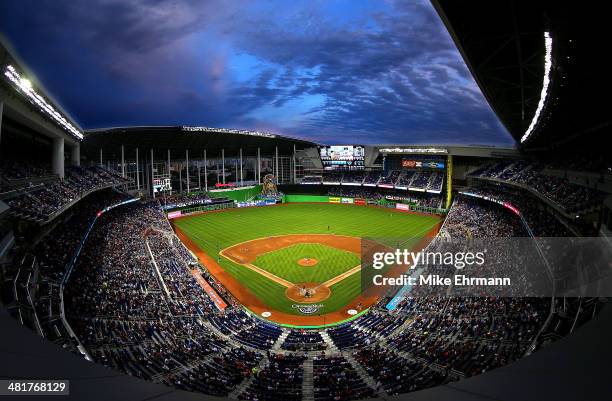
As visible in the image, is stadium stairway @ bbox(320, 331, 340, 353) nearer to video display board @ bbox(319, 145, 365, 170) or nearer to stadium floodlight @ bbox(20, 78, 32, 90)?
stadium floodlight @ bbox(20, 78, 32, 90)

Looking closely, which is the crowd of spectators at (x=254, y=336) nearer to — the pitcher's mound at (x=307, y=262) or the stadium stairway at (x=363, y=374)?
the stadium stairway at (x=363, y=374)

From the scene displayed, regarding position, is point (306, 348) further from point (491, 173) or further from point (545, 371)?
point (491, 173)

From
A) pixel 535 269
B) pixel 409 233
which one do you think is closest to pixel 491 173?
pixel 409 233

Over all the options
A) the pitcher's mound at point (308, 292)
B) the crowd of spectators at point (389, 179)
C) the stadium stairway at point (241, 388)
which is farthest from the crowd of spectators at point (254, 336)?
the crowd of spectators at point (389, 179)

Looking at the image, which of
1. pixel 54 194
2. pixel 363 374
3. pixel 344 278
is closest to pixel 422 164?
pixel 344 278

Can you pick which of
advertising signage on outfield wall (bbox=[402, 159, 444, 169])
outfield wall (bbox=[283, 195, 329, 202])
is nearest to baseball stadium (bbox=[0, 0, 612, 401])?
advertising signage on outfield wall (bbox=[402, 159, 444, 169])
